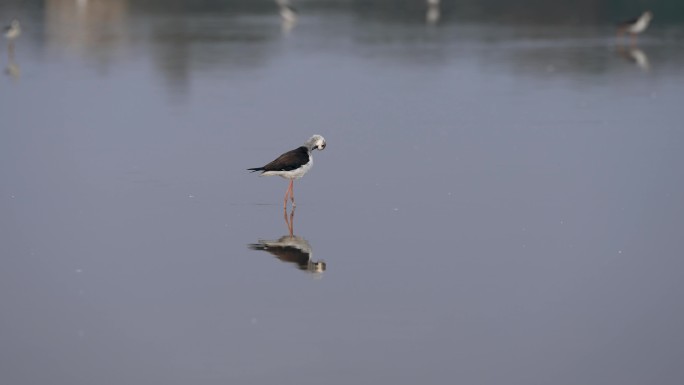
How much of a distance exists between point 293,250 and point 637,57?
1940 centimetres

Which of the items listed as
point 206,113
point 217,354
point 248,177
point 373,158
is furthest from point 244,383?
point 206,113

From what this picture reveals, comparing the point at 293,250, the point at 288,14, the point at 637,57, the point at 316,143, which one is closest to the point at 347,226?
the point at 293,250

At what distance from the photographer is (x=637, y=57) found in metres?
29.6

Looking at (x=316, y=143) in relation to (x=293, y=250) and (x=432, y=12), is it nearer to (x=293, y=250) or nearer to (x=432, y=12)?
(x=293, y=250)

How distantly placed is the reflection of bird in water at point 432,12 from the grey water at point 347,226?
13.7m

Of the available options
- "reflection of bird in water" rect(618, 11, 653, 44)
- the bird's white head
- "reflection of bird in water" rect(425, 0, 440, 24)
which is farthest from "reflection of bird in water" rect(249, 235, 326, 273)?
"reflection of bird in water" rect(425, 0, 440, 24)

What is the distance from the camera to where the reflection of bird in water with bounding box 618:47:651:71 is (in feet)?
91.7

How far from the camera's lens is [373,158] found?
54.9ft

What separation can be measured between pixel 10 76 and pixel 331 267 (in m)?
16.8

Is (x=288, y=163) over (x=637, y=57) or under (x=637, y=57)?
under

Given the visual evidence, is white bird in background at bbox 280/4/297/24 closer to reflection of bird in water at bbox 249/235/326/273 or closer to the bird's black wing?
the bird's black wing

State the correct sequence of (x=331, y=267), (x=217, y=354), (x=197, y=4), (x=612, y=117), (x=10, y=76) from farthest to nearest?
(x=197, y=4) < (x=10, y=76) < (x=612, y=117) < (x=331, y=267) < (x=217, y=354)

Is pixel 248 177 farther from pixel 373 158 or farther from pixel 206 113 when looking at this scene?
pixel 206 113

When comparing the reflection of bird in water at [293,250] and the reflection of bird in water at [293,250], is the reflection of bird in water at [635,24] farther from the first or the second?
the reflection of bird in water at [293,250]
